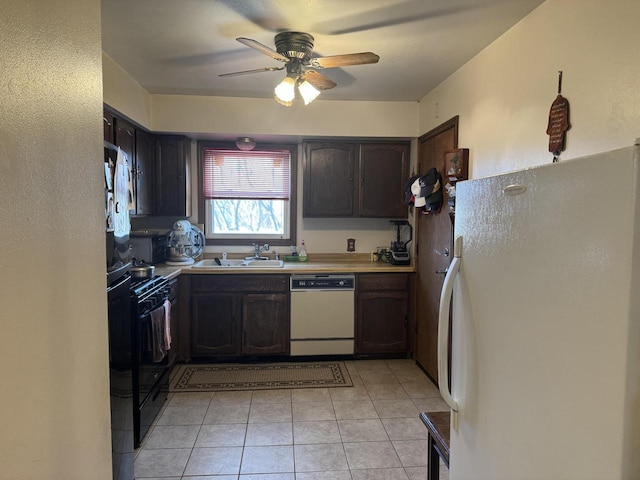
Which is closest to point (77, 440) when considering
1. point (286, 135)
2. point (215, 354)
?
point (215, 354)

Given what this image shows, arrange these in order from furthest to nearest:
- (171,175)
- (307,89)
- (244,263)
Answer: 1. (244,263)
2. (171,175)
3. (307,89)

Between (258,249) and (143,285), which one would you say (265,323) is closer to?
(258,249)

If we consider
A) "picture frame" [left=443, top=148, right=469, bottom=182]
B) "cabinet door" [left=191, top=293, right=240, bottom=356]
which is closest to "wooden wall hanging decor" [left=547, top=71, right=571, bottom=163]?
"picture frame" [left=443, top=148, right=469, bottom=182]

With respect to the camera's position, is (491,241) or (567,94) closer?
(491,241)

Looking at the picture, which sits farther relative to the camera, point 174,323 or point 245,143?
point 245,143

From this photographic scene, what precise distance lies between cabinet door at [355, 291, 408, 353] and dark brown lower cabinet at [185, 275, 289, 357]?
725 millimetres

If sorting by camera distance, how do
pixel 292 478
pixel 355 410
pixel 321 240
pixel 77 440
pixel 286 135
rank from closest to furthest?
pixel 77 440, pixel 292 478, pixel 355 410, pixel 286 135, pixel 321 240

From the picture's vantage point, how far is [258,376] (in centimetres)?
340

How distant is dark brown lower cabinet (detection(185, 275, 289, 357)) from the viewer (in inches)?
141

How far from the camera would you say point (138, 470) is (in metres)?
2.15

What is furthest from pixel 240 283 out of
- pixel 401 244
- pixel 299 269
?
pixel 401 244

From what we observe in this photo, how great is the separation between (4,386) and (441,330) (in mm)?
1038

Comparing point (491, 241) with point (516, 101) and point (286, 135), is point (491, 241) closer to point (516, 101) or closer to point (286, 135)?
point (516, 101)

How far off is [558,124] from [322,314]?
2.50m
